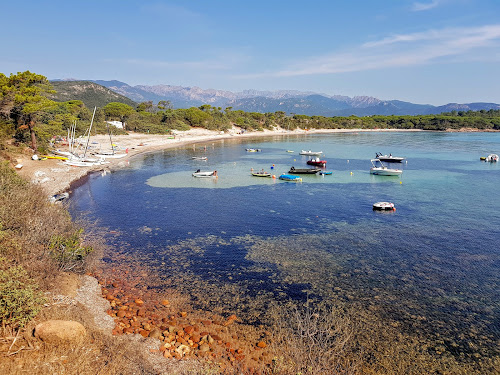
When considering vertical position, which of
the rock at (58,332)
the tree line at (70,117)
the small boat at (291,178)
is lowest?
the small boat at (291,178)

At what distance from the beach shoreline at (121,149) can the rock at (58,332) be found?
20397 millimetres

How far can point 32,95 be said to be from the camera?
179 feet

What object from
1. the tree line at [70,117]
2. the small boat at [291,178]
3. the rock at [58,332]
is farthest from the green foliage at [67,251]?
the tree line at [70,117]

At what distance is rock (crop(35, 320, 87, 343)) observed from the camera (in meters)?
10.9

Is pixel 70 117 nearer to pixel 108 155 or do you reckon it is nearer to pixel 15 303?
pixel 108 155

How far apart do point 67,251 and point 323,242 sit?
18441mm

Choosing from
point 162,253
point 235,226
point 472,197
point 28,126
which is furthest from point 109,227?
point 472,197

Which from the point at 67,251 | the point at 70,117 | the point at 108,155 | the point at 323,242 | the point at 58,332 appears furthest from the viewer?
the point at 70,117

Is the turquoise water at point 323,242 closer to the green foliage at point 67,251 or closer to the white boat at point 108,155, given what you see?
the green foliage at point 67,251

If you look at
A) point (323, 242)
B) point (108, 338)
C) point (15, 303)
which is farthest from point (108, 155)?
point (15, 303)

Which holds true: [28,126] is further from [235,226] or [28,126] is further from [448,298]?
[448,298]

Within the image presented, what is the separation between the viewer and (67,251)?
18.3 metres

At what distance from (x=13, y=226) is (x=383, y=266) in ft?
74.4

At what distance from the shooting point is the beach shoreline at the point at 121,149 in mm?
45031
